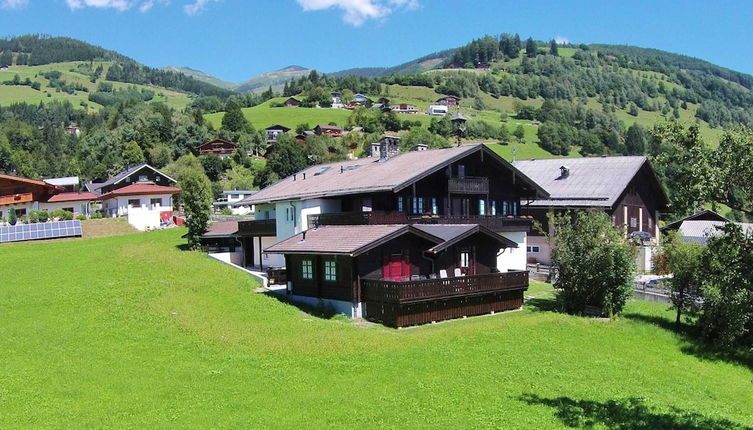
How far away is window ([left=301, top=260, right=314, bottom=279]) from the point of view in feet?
111

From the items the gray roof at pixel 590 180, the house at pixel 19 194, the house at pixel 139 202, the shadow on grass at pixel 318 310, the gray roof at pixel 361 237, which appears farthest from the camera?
the house at pixel 139 202

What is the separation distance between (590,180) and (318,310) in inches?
1281

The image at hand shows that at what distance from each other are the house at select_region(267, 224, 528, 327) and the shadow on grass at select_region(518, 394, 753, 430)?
10.8 m

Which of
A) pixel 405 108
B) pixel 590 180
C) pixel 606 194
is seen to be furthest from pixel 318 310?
pixel 405 108

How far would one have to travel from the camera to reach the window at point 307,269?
111 feet

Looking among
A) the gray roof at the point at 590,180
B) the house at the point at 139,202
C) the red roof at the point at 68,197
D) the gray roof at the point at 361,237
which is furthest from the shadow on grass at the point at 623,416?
the red roof at the point at 68,197

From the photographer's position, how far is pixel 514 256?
4466 centimetres

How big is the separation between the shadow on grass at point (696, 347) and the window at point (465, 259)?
346 inches

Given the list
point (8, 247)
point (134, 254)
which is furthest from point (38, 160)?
point (134, 254)

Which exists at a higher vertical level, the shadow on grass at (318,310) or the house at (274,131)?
the house at (274,131)

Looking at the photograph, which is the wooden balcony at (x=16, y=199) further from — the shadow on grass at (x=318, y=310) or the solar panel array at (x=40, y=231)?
the shadow on grass at (x=318, y=310)

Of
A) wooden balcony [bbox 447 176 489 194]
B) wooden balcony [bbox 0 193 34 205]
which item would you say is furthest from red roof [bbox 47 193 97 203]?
wooden balcony [bbox 447 176 489 194]

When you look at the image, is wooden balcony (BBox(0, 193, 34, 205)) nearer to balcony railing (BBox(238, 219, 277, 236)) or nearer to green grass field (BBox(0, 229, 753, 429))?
balcony railing (BBox(238, 219, 277, 236))

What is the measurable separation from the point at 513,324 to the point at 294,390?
13100 millimetres
